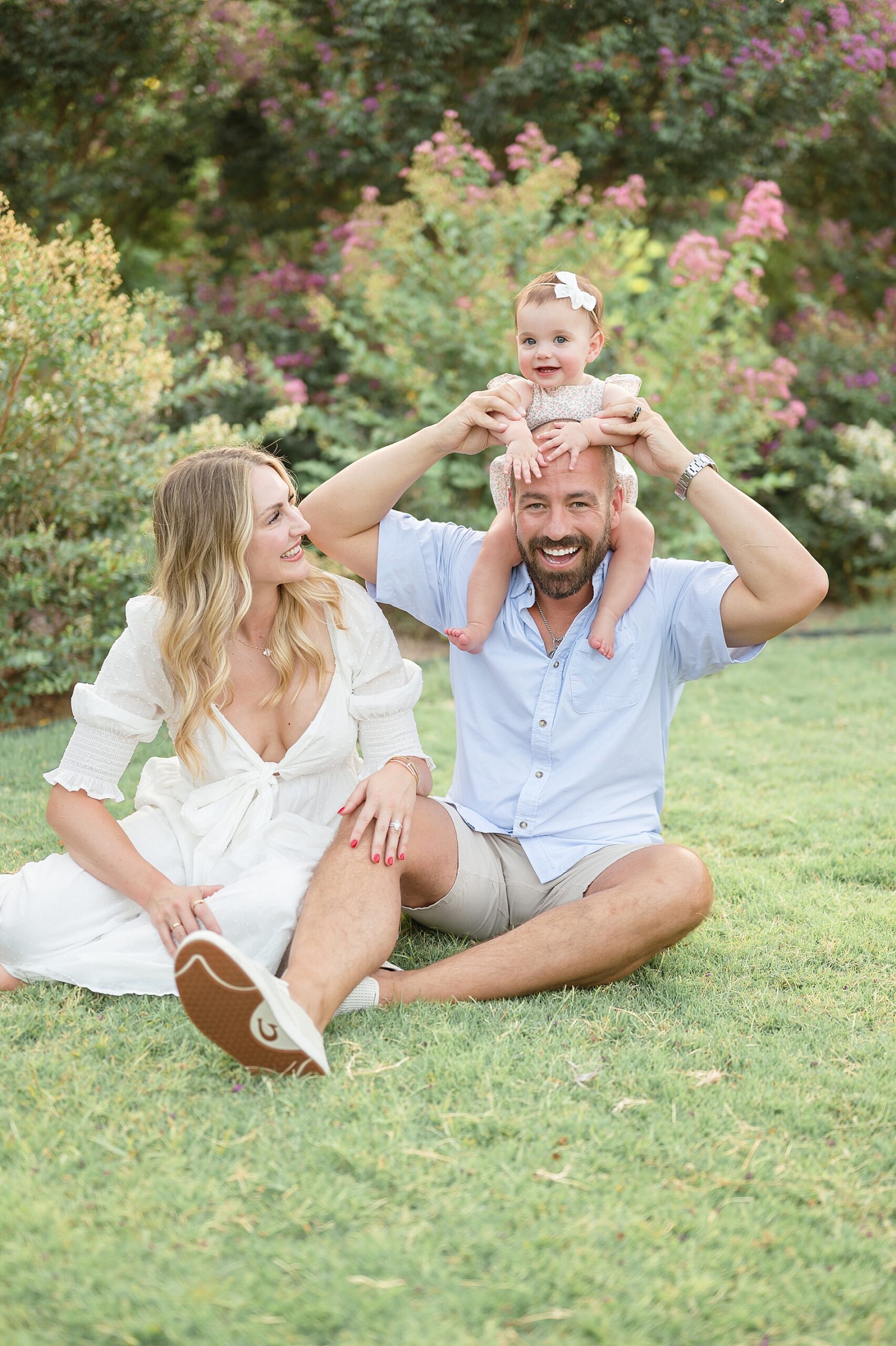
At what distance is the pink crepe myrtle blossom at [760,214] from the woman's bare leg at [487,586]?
4.91 metres

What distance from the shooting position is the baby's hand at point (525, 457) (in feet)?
9.59

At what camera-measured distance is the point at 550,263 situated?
711 cm

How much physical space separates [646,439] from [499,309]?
4208 millimetres

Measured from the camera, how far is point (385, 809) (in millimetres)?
2701

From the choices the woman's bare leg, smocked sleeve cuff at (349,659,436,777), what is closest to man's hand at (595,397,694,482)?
the woman's bare leg

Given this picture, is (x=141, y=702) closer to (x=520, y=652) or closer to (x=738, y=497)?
(x=520, y=652)

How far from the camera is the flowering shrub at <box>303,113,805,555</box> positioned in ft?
23.1

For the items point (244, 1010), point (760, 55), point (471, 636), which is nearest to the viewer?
point (244, 1010)

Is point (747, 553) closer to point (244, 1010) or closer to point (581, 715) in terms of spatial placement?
point (581, 715)

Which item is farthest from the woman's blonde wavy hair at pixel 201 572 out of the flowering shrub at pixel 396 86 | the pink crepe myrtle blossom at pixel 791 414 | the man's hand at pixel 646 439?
the flowering shrub at pixel 396 86

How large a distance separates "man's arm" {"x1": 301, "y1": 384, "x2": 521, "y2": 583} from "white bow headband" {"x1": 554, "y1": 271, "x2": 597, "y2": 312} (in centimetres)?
46

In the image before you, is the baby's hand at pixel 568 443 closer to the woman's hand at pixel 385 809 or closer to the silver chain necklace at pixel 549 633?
the silver chain necklace at pixel 549 633

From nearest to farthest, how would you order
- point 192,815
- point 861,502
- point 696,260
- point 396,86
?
point 192,815 < point 696,260 < point 396,86 < point 861,502

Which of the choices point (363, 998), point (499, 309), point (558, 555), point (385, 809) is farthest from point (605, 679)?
point (499, 309)
